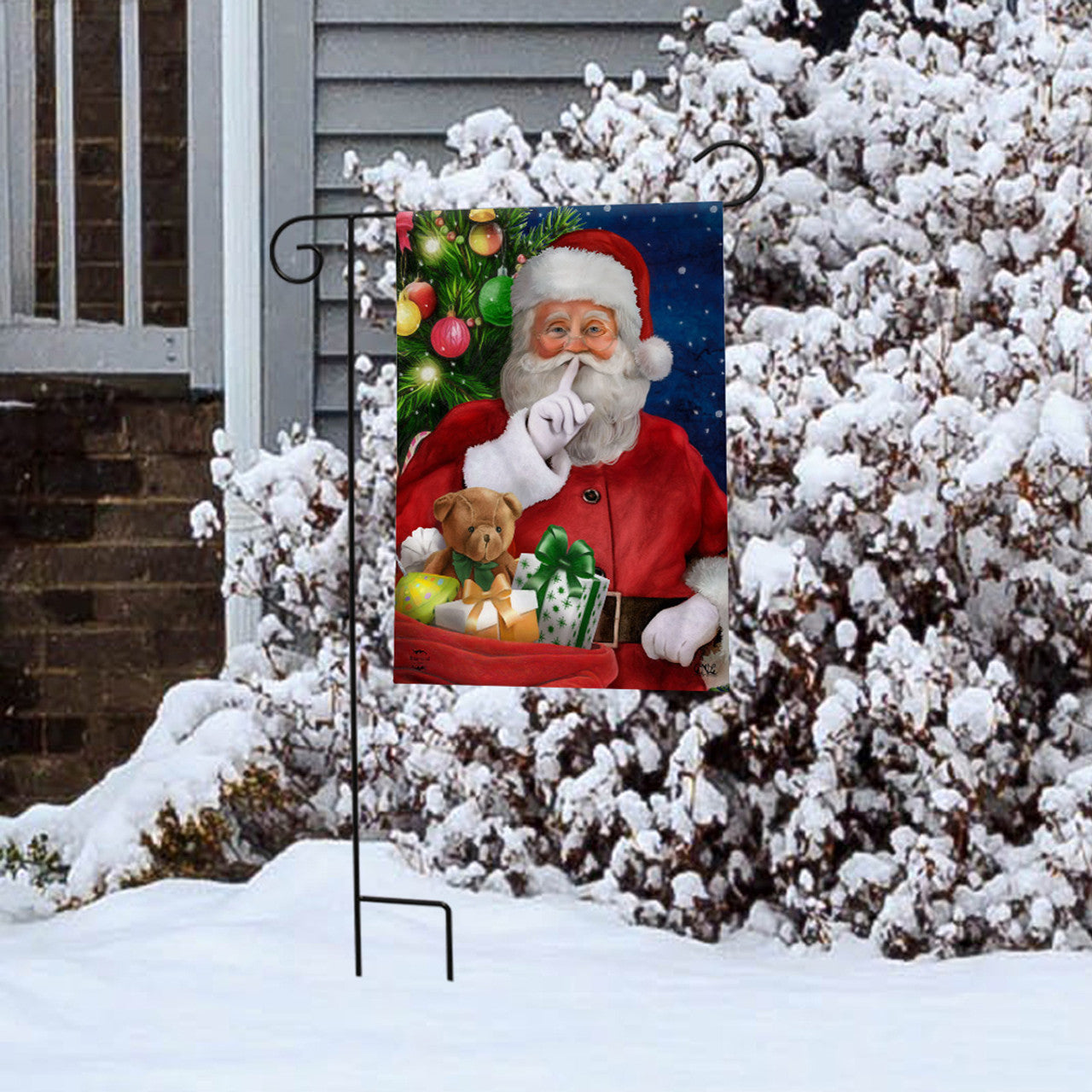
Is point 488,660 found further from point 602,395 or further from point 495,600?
point 602,395

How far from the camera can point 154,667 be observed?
18.0 ft

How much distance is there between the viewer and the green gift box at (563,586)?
3432 mm

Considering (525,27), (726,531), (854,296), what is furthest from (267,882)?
(525,27)

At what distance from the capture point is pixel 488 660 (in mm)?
3463

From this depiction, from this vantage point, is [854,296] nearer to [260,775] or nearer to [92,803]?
[260,775]

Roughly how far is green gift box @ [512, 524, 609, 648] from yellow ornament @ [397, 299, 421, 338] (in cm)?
48

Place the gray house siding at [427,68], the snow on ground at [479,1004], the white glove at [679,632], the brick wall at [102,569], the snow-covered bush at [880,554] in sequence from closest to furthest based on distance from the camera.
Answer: the snow on ground at [479,1004] → the white glove at [679,632] → the snow-covered bush at [880,554] → the gray house siding at [427,68] → the brick wall at [102,569]

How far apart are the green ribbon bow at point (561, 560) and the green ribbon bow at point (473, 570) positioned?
89 millimetres

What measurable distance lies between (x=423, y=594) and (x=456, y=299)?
0.57 metres

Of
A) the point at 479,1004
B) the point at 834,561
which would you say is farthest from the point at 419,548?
the point at 834,561

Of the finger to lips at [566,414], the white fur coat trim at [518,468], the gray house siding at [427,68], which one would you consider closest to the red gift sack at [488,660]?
the white fur coat trim at [518,468]

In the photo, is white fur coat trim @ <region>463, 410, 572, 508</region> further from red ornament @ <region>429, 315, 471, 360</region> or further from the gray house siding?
the gray house siding

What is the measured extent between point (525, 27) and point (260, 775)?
7.24 feet

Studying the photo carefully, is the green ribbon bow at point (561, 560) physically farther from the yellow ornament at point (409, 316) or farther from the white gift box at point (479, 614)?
the yellow ornament at point (409, 316)
